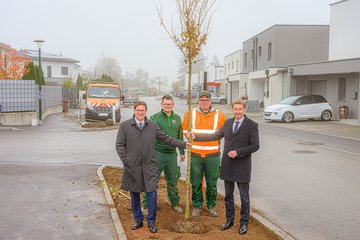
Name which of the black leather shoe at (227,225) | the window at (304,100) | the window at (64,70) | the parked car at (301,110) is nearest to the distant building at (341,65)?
the parked car at (301,110)

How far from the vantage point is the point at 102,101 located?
2733cm

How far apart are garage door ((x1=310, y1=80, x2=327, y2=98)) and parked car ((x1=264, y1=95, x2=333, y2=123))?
362 cm

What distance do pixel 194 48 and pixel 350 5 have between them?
25.3 meters

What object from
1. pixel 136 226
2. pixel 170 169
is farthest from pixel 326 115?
pixel 136 226

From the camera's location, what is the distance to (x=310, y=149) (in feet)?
50.3

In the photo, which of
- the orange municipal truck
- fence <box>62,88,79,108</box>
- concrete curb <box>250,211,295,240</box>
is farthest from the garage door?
concrete curb <box>250,211,295,240</box>

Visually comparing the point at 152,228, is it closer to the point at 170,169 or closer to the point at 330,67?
the point at 170,169

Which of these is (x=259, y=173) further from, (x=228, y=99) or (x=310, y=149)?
(x=228, y=99)

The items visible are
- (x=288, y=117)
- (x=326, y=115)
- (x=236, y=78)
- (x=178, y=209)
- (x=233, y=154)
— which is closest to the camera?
(x=233, y=154)

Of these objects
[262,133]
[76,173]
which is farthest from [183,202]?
[262,133]

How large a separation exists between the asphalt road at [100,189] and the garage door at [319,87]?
16144 millimetres

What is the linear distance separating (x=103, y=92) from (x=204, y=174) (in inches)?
872

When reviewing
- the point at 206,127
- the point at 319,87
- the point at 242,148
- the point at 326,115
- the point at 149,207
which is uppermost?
the point at 319,87

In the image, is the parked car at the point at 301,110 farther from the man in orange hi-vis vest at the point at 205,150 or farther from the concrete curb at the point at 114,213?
the man in orange hi-vis vest at the point at 205,150
